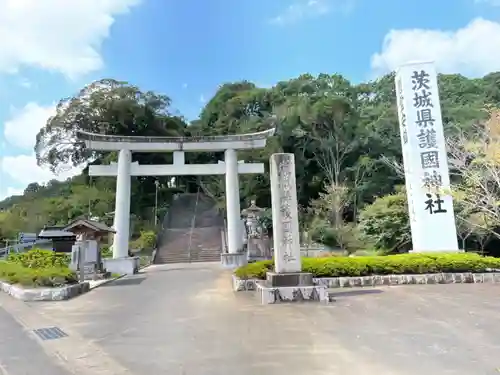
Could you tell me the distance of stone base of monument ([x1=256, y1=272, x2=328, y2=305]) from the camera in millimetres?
8500

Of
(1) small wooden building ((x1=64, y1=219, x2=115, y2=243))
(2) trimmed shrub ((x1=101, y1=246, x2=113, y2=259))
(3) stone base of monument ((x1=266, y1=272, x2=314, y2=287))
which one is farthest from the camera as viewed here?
(2) trimmed shrub ((x1=101, y1=246, x2=113, y2=259))

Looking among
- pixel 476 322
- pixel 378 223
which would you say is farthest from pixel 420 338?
pixel 378 223

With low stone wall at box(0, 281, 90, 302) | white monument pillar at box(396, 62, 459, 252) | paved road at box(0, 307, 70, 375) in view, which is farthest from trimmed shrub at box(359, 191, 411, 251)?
paved road at box(0, 307, 70, 375)

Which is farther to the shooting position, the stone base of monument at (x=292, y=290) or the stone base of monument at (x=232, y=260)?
the stone base of monument at (x=232, y=260)

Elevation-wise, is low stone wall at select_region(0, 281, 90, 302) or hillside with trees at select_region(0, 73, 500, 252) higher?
hillside with trees at select_region(0, 73, 500, 252)

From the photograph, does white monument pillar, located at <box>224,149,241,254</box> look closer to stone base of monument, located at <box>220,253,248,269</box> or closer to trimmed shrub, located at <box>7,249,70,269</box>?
stone base of monument, located at <box>220,253,248,269</box>

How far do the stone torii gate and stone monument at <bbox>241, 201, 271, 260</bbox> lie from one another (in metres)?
1.15

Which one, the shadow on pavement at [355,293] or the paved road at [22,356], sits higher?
the paved road at [22,356]

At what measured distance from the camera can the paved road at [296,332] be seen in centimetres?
441

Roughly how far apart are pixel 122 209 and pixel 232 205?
550 cm

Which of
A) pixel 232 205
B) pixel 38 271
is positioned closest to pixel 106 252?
pixel 232 205

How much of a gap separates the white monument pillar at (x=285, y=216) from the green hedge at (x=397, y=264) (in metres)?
2.19

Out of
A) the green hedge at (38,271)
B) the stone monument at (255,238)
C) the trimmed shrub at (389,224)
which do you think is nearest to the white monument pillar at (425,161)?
the trimmed shrub at (389,224)

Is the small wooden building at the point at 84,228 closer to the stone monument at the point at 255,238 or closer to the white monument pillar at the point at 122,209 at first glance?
the white monument pillar at the point at 122,209
